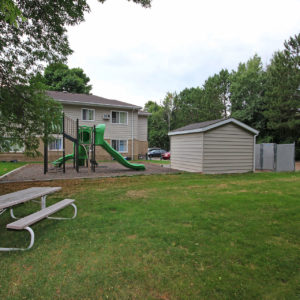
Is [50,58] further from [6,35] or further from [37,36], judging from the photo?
[6,35]

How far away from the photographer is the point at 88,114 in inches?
908

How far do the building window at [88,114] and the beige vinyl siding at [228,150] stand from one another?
47.1 feet

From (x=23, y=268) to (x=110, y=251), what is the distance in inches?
41.1

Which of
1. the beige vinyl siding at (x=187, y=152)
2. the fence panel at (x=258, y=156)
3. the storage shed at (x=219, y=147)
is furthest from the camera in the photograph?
the fence panel at (x=258, y=156)

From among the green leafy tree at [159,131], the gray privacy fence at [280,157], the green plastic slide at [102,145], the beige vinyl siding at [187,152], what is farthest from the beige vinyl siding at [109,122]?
the green leafy tree at [159,131]

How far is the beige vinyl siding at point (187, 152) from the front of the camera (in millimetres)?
12766

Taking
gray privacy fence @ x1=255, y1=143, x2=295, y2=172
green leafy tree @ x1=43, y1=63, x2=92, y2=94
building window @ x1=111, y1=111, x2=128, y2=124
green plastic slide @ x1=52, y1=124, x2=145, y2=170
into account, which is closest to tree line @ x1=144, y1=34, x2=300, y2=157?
gray privacy fence @ x1=255, y1=143, x2=295, y2=172

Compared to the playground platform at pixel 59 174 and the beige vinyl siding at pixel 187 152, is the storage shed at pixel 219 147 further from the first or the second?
the playground platform at pixel 59 174

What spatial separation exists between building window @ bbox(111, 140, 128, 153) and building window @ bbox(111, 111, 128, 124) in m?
2.09

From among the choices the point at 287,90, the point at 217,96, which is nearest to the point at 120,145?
the point at 287,90

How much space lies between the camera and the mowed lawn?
7.38 feet

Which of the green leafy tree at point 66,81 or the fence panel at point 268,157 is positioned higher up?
the green leafy tree at point 66,81

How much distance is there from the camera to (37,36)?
7355mm

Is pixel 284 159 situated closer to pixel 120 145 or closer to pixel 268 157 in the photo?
pixel 268 157
